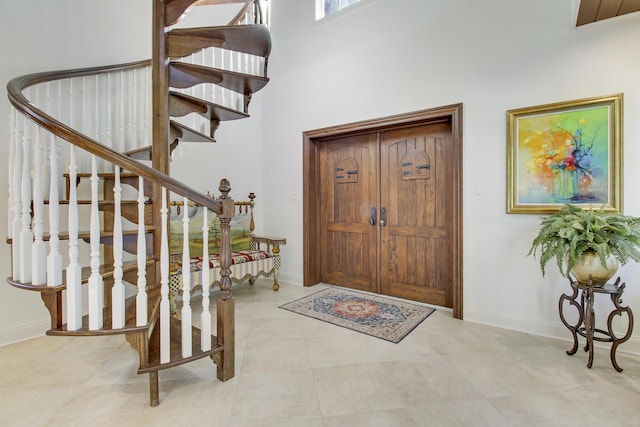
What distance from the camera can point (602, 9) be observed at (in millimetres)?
1979

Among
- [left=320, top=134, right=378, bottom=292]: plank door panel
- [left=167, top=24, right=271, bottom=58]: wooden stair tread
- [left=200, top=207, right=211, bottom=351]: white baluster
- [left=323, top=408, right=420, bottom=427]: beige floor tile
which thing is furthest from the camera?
[left=320, top=134, right=378, bottom=292]: plank door panel

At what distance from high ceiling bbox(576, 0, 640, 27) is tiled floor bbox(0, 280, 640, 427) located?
2261 mm

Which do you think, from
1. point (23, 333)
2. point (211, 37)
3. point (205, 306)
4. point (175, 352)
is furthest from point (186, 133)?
point (23, 333)

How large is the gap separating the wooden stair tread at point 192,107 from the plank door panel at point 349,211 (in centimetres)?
142

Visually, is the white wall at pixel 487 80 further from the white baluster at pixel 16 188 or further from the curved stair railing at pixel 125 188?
the white baluster at pixel 16 188

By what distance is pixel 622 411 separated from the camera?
4.90 ft

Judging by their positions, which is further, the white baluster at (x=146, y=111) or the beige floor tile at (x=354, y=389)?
the white baluster at (x=146, y=111)

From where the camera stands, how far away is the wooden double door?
3002 mm

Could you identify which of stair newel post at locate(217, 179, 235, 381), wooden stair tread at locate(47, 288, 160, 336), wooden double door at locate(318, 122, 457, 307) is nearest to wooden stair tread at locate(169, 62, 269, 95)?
stair newel post at locate(217, 179, 235, 381)

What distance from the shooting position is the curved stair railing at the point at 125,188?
1472 millimetres

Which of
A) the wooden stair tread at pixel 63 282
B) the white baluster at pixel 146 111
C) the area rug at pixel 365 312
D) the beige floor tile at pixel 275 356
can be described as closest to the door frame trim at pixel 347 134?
the area rug at pixel 365 312

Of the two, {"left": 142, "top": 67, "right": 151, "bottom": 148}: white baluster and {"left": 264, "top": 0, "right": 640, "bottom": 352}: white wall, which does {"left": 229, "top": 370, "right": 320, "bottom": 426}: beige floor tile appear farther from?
{"left": 142, "top": 67, "right": 151, "bottom": 148}: white baluster

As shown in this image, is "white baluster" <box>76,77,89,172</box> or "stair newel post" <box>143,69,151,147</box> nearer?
"white baluster" <box>76,77,89,172</box>

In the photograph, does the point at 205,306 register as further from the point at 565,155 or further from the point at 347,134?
the point at 565,155
